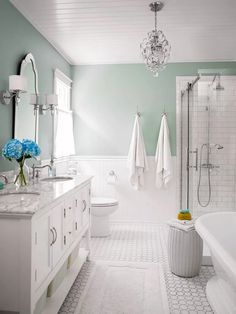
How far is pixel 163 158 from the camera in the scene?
3.92 meters

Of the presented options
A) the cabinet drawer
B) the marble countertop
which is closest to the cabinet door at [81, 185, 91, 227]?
the cabinet drawer

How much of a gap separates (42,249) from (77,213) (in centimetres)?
79

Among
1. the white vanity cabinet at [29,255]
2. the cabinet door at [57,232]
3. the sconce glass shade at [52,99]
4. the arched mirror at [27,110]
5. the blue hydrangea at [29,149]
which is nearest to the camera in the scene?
the white vanity cabinet at [29,255]

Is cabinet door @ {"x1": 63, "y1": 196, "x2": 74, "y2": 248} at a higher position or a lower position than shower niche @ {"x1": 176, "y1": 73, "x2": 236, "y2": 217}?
lower

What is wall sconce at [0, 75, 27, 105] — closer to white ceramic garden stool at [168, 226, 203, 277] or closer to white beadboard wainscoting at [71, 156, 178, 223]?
white ceramic garden stool at [168, 226, 203, 277]

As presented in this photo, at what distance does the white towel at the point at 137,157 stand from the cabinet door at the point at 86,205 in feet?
4.16

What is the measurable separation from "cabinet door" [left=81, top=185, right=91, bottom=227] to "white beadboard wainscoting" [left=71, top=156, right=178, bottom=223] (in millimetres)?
1362

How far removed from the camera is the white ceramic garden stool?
2.38 metres

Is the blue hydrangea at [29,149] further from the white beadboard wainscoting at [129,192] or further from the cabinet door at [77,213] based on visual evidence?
the white beadboard wainscoting at [129,192]

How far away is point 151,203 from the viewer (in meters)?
4.08

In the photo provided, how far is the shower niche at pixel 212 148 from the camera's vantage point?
348 cm

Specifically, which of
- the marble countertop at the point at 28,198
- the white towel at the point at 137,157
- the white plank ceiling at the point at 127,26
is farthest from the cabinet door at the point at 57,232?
the white towel at the point at 137,157

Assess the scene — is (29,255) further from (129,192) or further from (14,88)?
(129,192)

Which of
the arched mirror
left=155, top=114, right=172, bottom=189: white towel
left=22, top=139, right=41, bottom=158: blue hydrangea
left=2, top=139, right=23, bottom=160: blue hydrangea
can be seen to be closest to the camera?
left=2, top=139, right=23, bottom=160: blue hydrangea
